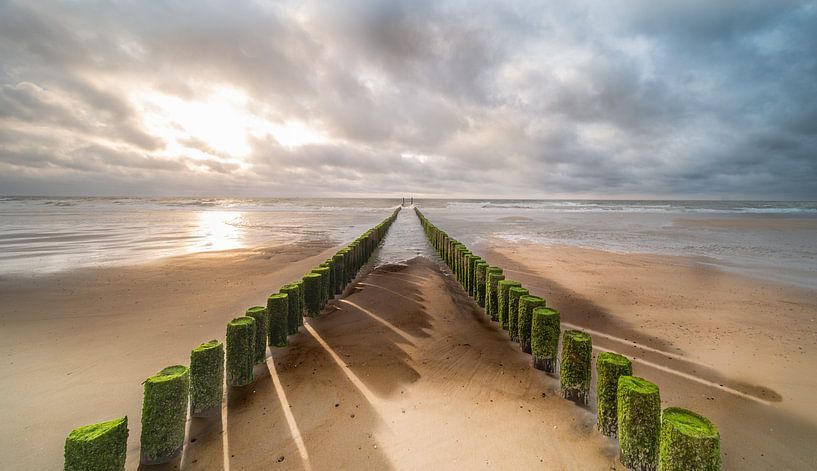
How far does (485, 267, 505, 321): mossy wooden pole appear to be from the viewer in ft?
25.1

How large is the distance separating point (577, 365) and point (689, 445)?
165cm

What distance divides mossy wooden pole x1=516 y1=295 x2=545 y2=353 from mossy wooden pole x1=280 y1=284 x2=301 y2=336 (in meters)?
4.16

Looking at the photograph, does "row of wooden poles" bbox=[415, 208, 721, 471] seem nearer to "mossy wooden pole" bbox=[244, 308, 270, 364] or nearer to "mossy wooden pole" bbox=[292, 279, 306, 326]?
"mossy wooden pole" bbox=[292, 279, 306, 326]

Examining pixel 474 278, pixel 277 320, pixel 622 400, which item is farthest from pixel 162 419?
pixel 474 278

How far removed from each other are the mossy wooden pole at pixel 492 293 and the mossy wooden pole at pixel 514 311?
1.15 metres

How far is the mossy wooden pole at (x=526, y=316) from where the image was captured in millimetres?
5652

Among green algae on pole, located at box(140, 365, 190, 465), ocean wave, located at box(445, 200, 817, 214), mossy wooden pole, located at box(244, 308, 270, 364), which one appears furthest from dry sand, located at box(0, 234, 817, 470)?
ocean wave, located at box(445, 200, 817, 214)

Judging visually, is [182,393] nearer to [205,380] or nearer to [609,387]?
[205,380]

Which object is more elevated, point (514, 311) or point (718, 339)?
point (514, 311)

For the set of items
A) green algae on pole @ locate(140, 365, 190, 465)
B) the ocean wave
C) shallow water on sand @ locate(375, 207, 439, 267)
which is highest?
the ocean wave

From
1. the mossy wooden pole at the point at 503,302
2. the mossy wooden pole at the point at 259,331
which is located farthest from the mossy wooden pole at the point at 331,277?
the mossy wooden pole at the point at 503,302

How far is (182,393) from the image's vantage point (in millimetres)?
3596

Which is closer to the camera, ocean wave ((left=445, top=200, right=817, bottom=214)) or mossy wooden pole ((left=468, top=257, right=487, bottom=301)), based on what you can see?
mossy wooden pole ((left=468, top=257, right=487, bottom=301))

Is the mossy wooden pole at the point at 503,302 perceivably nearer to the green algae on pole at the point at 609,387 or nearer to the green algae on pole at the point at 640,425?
the green algae on pole at the point at 609,387
